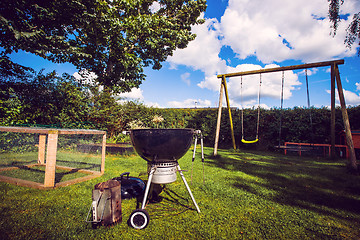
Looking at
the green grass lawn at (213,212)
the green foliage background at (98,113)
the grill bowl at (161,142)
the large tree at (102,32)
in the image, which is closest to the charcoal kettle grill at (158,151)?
the grill bowl at (161,142)

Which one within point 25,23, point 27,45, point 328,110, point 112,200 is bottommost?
point 112,200

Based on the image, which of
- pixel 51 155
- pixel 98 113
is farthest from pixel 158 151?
pixel 98 113

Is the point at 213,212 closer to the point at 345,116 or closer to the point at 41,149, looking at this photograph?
the point at 41,149

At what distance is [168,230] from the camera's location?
6.72 ft

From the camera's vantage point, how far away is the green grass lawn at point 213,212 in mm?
1973

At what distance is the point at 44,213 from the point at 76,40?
9478mm

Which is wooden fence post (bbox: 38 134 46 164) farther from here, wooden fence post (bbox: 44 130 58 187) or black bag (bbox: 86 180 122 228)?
black bag (bbox: 86 180 122 228)

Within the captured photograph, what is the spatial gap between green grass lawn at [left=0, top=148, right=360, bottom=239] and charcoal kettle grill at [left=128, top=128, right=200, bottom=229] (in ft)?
0.61

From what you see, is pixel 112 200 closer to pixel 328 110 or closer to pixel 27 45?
pixel 27 45

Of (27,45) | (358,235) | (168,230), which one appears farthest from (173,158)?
(27,45)

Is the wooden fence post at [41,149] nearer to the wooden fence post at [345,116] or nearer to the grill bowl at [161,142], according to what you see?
the grill bowl at [161,142]

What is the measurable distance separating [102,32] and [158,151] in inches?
338

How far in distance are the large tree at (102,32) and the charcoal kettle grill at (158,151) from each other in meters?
6.78

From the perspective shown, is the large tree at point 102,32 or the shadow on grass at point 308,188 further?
the large tree at point 102,32
